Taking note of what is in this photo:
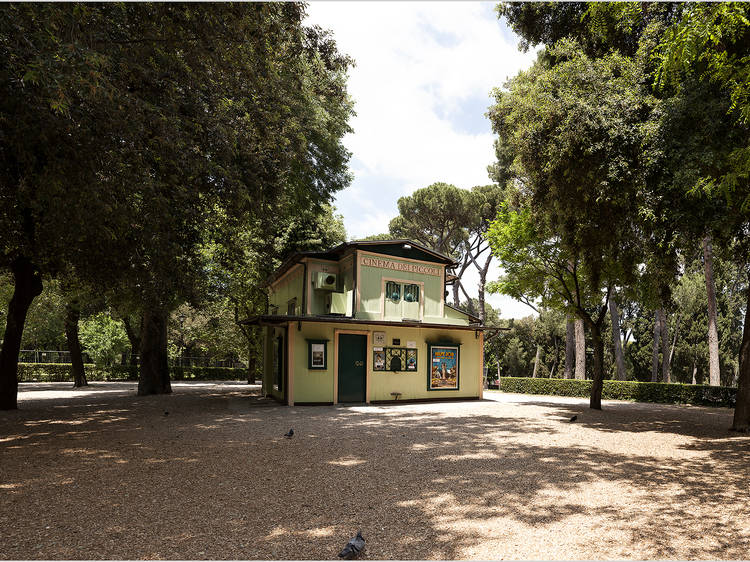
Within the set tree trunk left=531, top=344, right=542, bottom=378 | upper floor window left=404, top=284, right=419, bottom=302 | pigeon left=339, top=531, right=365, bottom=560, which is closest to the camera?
pigeon left=339, top=531, right=365, bottom=560

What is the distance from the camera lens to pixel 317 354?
605 inches

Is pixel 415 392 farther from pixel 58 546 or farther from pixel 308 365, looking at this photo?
pixel 58 546

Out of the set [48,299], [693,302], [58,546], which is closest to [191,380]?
[48,299]

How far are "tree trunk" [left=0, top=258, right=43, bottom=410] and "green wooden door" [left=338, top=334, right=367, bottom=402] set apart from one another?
30.9 feet

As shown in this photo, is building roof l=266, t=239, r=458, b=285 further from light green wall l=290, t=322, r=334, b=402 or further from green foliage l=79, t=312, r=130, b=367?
green foliage l=79, t=312, r=130, b=367

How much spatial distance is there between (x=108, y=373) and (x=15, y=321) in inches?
835

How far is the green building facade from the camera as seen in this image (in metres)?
15.3

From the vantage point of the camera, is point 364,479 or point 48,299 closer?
point 364,479

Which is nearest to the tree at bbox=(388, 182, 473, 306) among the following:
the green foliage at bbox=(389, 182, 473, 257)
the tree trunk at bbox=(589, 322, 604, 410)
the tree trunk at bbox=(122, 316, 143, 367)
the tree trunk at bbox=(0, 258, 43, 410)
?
the green foliage at bbox=(389, 182, 473, 257)

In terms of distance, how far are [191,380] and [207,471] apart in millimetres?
30599

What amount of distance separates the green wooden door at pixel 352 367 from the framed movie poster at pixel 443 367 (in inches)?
115

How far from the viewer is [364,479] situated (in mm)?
5902

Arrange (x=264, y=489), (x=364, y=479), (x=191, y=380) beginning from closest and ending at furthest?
(x=264, y=489), (x=364, y=479), (x=191, y=380)

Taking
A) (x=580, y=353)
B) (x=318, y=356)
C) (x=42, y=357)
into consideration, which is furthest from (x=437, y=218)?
(x=42, y=357)
